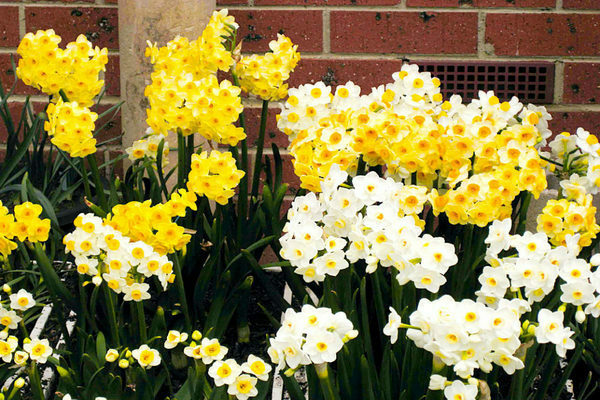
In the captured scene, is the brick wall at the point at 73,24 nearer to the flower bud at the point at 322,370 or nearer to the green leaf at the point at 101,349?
the green leaf at the point at 101,349

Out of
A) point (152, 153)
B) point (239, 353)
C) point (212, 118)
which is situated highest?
point (212, 118)

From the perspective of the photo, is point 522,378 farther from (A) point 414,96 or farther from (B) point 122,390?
(B) point 122,390

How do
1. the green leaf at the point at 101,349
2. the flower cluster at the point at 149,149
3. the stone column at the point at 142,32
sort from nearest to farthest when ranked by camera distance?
the green leaf at the point at 101,349
the flower cluster at the point at 149,149
the stone column at the point at 142,32

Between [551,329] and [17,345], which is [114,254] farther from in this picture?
[551,329]

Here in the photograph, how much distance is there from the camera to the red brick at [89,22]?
2.11m

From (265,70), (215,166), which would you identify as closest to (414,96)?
(265,70)

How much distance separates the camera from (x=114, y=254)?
1077 mm

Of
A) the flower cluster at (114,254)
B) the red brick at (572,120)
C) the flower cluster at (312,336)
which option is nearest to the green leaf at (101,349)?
the flower cluster at (114,254)

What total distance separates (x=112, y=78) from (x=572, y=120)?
1.17m

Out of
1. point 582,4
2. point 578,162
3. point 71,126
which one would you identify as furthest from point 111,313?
point 582,4

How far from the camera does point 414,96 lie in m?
1.35

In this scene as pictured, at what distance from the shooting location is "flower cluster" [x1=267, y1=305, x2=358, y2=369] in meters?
0.93

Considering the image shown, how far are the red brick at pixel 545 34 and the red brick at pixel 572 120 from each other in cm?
15

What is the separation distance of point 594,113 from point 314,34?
73 cm
